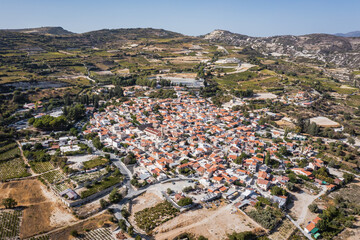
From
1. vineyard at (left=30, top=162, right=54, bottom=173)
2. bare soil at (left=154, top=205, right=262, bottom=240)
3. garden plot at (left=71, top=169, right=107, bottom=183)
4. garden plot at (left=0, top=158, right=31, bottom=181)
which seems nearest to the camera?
bare soil at (left=154, top=205, right=262, bottom=240)

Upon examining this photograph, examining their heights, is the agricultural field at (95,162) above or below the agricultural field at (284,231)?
above

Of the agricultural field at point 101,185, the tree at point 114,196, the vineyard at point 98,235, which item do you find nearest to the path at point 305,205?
the vineyard at point 98,235

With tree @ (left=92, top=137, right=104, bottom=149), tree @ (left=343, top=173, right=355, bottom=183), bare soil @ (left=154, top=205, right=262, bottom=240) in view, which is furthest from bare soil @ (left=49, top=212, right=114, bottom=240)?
tree @ (left=343, top=173, right=355, bottom=183)

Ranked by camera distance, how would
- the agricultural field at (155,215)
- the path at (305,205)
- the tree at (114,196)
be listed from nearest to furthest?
the agricultural field at (155,215), the path at (305,205), the tree at (114,196)

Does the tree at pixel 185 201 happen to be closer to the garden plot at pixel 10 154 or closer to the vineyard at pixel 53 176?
the vineyard at pixel 53 176

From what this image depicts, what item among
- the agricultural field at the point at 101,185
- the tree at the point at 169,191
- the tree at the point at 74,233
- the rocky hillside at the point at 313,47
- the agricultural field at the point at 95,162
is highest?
the rocky hillside at the point at 313,47

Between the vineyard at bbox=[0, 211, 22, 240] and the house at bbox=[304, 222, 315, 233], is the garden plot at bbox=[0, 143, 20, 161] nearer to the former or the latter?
the vineyard at bbox=[0, 211, 22, 240]
